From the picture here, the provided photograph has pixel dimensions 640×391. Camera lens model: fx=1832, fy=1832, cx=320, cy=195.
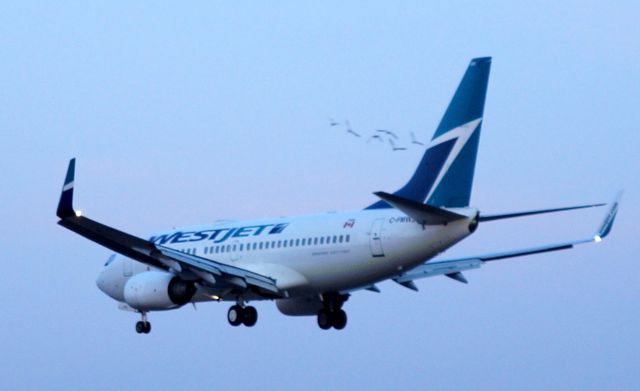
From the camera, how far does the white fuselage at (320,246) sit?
6153 centimetres

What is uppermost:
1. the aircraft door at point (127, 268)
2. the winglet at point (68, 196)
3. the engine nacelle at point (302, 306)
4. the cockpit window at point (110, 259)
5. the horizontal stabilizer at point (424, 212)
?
the cockpit window at point (110, 259)

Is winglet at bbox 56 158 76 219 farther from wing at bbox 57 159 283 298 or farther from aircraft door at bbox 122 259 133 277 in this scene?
aircraft door at bbox 122 259 133 277

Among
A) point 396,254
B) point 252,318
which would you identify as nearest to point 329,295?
point 252,318

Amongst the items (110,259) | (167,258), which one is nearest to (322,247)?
(167,258)

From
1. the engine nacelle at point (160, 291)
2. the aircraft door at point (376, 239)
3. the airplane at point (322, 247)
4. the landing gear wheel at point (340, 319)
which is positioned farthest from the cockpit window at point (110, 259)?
the aircraft door at point (376, 239)

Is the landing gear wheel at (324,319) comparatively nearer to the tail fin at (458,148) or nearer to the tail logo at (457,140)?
the tail fin at (458,148)

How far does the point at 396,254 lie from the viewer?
2443 inches

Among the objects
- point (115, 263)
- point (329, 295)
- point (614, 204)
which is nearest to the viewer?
point (614, 204)

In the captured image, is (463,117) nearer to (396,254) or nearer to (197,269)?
(396,254)

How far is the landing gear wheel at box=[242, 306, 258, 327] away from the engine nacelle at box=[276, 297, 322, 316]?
2352 mm

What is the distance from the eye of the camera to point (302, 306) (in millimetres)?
70375

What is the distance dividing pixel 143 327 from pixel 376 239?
12.6 metres

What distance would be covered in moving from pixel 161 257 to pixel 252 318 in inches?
209

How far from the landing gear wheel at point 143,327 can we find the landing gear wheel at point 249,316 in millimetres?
4941
